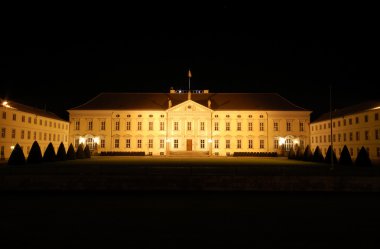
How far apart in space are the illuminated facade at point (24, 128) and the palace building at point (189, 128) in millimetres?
3691

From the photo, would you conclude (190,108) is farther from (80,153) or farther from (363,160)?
(363,160)

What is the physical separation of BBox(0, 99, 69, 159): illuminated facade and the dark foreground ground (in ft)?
96.7

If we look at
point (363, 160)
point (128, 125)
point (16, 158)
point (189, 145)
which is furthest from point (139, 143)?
point (363, 160)

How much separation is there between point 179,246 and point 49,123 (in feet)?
176

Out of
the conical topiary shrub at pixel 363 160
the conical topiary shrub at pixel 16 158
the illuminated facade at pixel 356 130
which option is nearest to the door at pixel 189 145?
the illuminated facade at pixel 356 130

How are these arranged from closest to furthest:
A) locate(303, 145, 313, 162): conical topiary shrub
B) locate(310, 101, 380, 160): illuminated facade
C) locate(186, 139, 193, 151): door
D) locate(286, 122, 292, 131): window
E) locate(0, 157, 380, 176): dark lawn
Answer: locate(0, 157, 380, 176): dark lawn < locate(303, 145, 313, 162): conical topiary shrub < locate(310, 101, 380, 160): illuminated facade < locate(186, 139, 193, 151): door < locate(286, 122, 292, 131): window

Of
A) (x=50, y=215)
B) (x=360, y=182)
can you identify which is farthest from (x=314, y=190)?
(x=50, y=215)

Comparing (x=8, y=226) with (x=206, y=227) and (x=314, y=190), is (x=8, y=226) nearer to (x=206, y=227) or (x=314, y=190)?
(x=206, y=227)

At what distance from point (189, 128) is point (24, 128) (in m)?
25.1

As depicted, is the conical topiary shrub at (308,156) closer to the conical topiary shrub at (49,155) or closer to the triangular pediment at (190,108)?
the triangular pediment at (190,108)

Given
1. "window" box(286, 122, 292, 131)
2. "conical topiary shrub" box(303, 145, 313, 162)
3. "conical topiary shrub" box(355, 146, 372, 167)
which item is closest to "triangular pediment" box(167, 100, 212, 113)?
"window" box(286, 122, 292, 131)

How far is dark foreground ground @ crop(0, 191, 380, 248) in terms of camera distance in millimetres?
11672

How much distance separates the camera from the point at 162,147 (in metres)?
59.6

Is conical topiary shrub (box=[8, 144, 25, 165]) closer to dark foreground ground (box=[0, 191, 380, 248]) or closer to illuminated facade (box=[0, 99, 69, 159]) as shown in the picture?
dark foreground ground (box=[0, 191, 380, 248])
